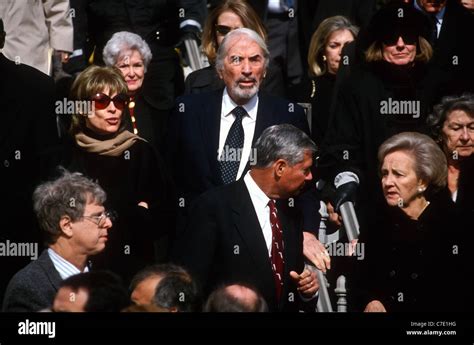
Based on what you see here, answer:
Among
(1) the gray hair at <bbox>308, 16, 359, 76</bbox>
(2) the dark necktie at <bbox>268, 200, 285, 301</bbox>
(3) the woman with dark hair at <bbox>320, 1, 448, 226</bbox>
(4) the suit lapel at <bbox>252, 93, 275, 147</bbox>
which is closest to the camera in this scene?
(2) the dark necktie at <bbox>268, 200, 285, 301</bbox>

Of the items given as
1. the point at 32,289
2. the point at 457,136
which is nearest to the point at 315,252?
the point at 457,136

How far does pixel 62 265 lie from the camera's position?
7.78m

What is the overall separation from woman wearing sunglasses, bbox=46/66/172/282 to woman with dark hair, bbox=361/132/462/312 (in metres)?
1.22

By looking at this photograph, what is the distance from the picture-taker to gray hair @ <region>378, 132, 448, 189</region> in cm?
823

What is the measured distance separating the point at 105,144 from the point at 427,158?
1762 millimetres

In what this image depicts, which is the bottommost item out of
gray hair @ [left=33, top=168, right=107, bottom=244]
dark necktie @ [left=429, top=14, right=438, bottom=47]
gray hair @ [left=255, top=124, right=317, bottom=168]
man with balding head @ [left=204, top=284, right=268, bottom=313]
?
man with balding head @ [left=204, top=284, right=268, bottom=313]

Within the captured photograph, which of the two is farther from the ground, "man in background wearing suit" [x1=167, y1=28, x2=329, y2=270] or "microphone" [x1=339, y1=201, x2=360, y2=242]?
"man in background wearing suit" [x1=167, y1=28, x2=329, y2=270]

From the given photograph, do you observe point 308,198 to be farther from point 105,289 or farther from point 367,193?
point 105,289

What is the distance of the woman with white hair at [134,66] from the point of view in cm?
957

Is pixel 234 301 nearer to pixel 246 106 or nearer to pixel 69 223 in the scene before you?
pixel 69 223

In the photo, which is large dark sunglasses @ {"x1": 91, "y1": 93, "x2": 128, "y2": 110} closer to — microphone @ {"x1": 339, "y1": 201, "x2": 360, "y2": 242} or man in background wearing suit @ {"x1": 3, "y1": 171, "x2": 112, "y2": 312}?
man in background wearing suit @ {"x1": 3, "y1": 171, "x2": 112, "y2": 312}

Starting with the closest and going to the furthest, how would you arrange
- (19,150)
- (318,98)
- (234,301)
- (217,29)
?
(234,301), (19,150), (217,29), (318,98)

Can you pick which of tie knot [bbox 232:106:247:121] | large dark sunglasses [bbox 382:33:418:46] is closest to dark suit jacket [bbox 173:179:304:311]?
tie knot [bbox 232:106:247:121]

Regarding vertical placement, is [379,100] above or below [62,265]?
above
